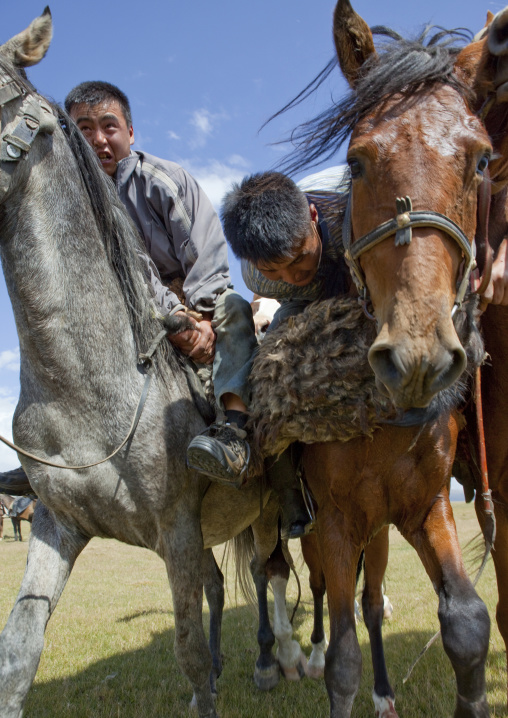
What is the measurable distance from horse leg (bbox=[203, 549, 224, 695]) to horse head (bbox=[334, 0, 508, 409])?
3220mm

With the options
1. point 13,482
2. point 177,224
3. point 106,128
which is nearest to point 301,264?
point 177,224

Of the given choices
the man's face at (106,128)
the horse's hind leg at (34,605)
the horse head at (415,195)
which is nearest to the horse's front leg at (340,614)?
the horse head at (415,195)

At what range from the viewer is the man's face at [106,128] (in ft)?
11.9

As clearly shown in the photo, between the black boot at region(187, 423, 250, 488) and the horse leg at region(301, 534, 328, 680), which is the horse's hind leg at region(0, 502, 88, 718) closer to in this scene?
the black boot at region(187, 423, 250, 488)

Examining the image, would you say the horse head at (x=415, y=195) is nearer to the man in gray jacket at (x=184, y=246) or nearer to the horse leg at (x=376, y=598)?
the man in gray jacket at (x=184, y=246)

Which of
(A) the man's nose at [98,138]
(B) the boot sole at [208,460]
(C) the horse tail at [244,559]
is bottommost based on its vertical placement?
(C) the horse tail at [244,559]

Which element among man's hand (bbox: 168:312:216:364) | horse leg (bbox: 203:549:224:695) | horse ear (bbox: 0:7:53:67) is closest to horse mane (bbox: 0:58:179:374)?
man's hand (bbox: 168:312:216:364)

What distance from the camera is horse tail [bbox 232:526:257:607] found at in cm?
504

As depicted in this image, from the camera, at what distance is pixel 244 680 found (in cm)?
448

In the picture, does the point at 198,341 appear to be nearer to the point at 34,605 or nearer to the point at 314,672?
the point at 34,605

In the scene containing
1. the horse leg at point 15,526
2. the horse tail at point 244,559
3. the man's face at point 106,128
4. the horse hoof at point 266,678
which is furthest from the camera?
the horse leg at point 15,526

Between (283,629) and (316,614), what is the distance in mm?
361


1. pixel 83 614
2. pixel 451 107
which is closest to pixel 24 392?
pixel 451 107

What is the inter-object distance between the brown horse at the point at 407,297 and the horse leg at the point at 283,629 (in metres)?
2.34
